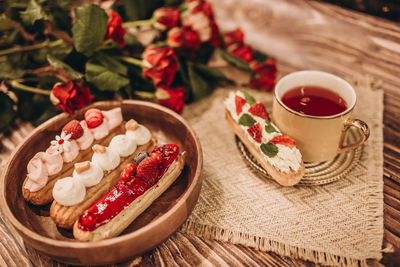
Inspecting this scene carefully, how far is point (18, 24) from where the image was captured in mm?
1039

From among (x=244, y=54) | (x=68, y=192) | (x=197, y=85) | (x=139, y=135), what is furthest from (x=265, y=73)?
(x=68, y=192)

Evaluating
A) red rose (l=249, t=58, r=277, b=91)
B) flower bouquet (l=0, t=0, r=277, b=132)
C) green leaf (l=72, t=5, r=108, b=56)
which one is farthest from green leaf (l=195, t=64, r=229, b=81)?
green leaf (l=72, t=5, r=108, b=56)

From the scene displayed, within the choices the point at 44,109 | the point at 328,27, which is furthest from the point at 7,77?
the point at 328,27

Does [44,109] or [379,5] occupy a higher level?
[379,5]

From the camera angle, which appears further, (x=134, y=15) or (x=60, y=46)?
(x=134, y=15)

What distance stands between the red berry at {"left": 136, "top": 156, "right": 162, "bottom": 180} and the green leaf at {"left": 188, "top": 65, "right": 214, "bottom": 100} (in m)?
0.41

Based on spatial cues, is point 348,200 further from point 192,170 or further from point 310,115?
point 192,170

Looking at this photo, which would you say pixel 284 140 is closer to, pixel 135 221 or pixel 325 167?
pixel 325 167

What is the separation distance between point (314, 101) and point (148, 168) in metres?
0.47

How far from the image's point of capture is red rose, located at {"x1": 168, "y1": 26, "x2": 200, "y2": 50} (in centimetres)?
106

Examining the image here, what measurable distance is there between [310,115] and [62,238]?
2.12 ft

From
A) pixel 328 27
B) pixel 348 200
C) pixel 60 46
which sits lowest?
pixel 348 200

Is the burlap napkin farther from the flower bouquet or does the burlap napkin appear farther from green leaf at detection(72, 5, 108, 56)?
green leaf at detection(72, 5, 108, 56)

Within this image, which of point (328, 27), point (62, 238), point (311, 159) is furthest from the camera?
point (328, 27)
